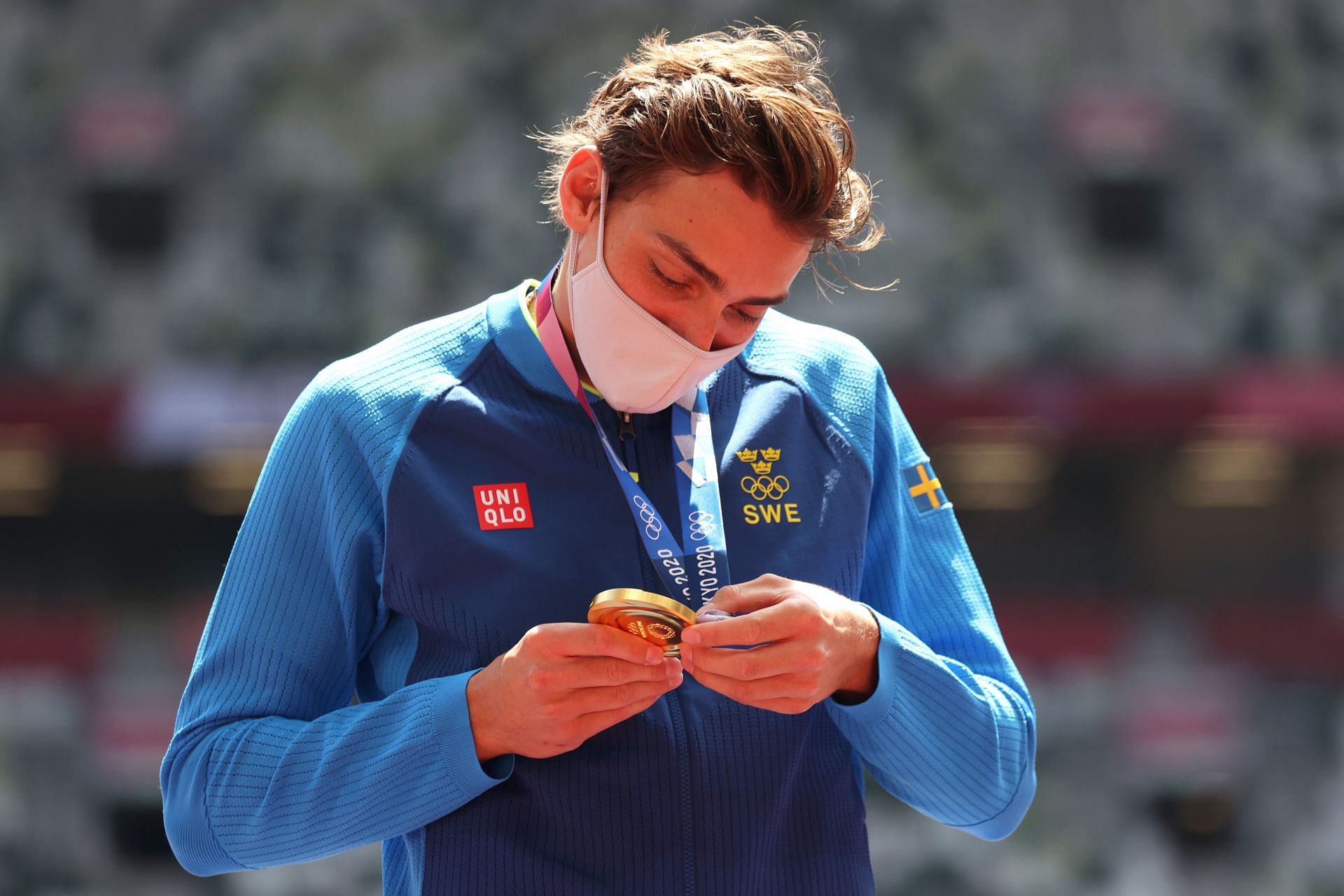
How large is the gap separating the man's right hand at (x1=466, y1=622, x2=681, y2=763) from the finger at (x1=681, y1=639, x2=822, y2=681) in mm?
21

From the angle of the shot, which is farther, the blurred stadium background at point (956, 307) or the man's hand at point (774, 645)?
the blurred stadium background at point (956, 307)

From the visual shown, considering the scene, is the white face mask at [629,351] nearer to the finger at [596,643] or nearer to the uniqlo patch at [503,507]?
the uniqlo patch at [503,507]

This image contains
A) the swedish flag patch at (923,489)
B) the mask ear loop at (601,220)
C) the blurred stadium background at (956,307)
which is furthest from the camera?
the blurred stadium background at (956,307)

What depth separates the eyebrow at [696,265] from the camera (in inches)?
49.5

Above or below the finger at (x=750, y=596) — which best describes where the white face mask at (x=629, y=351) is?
above

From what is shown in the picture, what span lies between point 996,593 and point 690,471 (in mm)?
5442

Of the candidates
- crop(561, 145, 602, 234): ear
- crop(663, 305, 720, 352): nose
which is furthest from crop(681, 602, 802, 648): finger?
crop(561, 145, 602, 234): ear

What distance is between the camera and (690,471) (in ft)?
4.28

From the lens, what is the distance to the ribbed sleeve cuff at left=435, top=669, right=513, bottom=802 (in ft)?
3.76

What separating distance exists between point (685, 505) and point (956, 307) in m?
5.58

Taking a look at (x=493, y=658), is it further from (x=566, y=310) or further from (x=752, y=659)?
A: (x=566, y=310)

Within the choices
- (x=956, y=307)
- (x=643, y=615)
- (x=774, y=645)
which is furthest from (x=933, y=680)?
(x=956, y=307)

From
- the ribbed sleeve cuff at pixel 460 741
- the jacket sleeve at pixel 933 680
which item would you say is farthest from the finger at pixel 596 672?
the jacket sleeve at pixel 933 680

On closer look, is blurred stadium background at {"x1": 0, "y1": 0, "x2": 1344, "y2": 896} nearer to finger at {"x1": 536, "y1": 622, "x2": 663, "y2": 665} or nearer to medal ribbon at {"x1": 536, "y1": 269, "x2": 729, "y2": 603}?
medal ribbon at {"x1": 536, "y1": 269, "x2": 729, "y2": 603}
